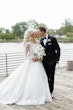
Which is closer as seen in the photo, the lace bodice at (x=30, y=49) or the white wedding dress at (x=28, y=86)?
the white wedding dress at (x=28, y=86)

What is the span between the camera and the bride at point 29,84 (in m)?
6.02

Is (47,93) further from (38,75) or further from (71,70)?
(71,70)

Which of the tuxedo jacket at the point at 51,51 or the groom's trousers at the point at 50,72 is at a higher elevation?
the tuxedo jacket at the point at 51,51

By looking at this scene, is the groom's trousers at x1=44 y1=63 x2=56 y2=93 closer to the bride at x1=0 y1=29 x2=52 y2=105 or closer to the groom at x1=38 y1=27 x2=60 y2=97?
the groom at x1=38 y1=27 x2=60 y2=97

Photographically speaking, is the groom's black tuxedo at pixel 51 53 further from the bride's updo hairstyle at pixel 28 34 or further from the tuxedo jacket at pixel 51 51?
the bride's updo hairstyle at pixel 28 34

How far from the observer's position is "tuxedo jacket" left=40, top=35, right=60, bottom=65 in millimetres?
6176

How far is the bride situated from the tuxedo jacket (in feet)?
0.67

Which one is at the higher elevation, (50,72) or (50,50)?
(50,50)

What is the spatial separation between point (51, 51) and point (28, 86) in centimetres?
88

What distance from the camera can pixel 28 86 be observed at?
609 cm

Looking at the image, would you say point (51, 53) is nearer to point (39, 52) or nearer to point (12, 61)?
point (39, 52)

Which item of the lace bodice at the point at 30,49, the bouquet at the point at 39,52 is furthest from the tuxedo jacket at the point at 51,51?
the lace bodice at the point at 30,49

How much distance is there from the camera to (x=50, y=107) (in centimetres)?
573

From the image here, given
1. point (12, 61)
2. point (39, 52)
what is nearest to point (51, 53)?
point (39, 52)
